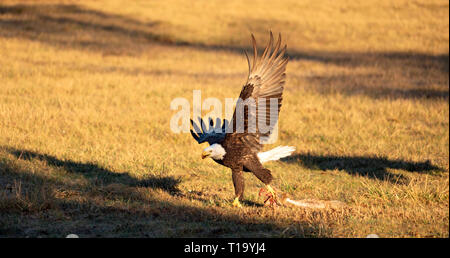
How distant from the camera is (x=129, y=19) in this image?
33.2 m

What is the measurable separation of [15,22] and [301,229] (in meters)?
24.1

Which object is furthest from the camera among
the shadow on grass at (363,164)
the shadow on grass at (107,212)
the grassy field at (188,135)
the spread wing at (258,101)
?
the shadow on grass at (363,164)

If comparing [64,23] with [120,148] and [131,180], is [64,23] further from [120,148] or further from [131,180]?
[131,180]

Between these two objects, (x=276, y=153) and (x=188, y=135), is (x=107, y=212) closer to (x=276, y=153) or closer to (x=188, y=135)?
(x=276, y=153)

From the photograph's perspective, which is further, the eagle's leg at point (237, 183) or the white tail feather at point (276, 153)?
the white tail feather at point (276, 153)

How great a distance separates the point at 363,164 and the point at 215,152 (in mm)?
5146

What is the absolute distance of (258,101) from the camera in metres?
7.29

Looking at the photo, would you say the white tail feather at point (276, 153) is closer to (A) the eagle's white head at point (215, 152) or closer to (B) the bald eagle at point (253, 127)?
A: (B) the bald eagle at point (253, 127)

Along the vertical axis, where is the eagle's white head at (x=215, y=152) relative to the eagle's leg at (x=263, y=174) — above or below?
above

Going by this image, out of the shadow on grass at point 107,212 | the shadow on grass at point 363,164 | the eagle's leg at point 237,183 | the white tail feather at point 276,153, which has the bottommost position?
the shadow on grass at point 363,164

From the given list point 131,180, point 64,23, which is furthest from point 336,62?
point 131,180

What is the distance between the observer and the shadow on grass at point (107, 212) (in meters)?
6.36

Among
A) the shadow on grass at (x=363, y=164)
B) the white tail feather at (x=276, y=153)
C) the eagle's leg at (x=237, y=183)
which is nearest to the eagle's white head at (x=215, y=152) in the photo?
the eagle's leg at (x=237, y=183)

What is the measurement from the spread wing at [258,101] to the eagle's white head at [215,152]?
248 mm
